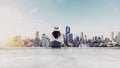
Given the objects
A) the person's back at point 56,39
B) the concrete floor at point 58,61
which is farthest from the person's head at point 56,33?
the concrete floor at point 58,61

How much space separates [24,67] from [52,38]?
3243 inches

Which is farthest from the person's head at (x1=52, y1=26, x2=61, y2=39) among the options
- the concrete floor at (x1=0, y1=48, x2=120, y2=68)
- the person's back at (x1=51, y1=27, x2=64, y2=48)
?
the concrete floor at (x1=0, y1=48, x2=120, y2=68)

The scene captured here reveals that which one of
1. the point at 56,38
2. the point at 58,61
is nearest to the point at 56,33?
the point at 56,38

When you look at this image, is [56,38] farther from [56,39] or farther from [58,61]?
[58,61]

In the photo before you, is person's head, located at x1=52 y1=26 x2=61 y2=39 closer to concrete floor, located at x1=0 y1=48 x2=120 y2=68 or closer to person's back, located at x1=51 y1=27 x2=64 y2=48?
person's back, located at x1=51 y1=27 x2=64 y2=48

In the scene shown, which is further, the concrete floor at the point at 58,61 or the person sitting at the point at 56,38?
the person sitting at the point at 56,38

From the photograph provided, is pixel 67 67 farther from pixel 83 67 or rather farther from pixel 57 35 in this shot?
pixel 57 35

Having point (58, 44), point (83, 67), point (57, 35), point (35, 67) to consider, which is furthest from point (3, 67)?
point (58, 44)

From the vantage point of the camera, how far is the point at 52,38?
325 feet

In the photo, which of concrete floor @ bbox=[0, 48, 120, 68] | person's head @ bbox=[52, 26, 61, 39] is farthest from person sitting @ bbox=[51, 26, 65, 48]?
concrete floor @ bbox=[0, 48, 120, 68]

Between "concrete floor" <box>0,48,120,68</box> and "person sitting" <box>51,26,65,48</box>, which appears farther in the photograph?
"person sitting" <box>51,26,65,48</box>

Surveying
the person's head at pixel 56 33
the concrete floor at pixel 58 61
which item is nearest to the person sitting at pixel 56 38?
the person's head at pixel 56 33

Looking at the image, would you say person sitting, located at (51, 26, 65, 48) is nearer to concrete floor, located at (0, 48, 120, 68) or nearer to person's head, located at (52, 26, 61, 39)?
person's head, located at (52, 26, 61, 39)

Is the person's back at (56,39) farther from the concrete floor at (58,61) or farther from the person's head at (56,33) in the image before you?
the concrete floor at (58,61)
